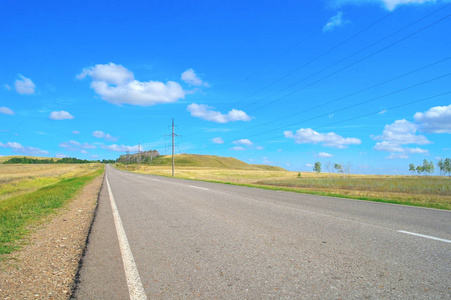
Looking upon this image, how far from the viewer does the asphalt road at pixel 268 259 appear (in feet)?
11.3

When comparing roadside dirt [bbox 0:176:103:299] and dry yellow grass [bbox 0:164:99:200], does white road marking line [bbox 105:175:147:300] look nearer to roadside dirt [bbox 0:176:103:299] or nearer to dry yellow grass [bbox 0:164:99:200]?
roadside dirt [bbox 0:176:103:299]

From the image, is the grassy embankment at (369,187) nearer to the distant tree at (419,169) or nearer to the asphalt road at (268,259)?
the asphalt road at (268,259)

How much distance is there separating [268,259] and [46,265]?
3.70m

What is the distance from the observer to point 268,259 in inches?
178

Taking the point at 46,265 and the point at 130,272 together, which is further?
the point at 46,265

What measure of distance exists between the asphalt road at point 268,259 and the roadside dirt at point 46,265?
10.8 inches

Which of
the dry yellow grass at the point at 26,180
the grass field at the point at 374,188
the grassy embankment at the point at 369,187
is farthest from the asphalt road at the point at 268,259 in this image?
the dry yellow grass at the point at 26,180

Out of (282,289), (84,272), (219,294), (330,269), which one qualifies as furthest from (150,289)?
(330,269)

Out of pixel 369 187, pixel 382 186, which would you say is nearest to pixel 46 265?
pixel 369 187

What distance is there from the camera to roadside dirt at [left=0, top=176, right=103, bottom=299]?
3.61 m

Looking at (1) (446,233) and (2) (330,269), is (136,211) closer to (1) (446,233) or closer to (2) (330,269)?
(2) (330,269)

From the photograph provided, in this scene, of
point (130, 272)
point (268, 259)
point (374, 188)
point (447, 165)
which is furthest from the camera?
point (447, 165)

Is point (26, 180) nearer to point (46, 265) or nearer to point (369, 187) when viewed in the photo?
point (46, 265)

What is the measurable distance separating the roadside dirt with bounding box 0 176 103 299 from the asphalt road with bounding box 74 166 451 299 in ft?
0.90
